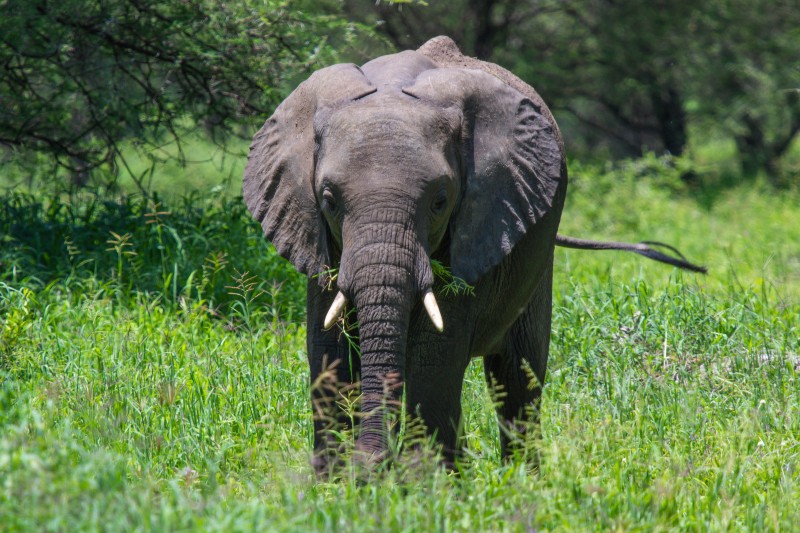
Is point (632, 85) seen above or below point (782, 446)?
below

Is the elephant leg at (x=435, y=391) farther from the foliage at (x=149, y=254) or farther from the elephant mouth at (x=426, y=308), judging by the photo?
the foliage at (x=149, y=254)

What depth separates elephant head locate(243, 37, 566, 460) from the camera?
3893mm

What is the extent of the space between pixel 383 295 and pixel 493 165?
745mm

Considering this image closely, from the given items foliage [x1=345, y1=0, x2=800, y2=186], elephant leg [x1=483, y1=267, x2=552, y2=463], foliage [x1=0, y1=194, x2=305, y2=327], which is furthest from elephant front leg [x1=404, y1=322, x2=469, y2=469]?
foliage [x1=345, y1=0, x2=800, y2=186]

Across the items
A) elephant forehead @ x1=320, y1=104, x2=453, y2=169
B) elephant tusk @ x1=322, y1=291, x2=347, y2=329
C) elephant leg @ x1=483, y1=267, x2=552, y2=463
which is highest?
elephant forehead @ x1=320, y1=104, x2=453, y2=169

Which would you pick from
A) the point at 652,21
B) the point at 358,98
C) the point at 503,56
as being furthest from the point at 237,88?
the point at 652,21

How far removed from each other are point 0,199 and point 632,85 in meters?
11.2

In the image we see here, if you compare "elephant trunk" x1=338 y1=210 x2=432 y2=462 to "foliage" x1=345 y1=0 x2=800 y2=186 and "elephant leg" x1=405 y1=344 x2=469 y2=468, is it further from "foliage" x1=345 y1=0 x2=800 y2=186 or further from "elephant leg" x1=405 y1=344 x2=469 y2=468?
"foliage" x1=345 y1=0 x2=800 y2=186

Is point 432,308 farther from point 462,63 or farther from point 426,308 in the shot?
point 462,63

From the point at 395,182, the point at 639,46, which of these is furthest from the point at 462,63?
the point at 639,46

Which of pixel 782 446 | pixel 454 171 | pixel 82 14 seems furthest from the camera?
pixel 82 14

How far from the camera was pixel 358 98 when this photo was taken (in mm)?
4180

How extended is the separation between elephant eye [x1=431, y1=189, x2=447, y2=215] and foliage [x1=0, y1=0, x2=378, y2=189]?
434cm

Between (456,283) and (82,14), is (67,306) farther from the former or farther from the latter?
(456,283)
